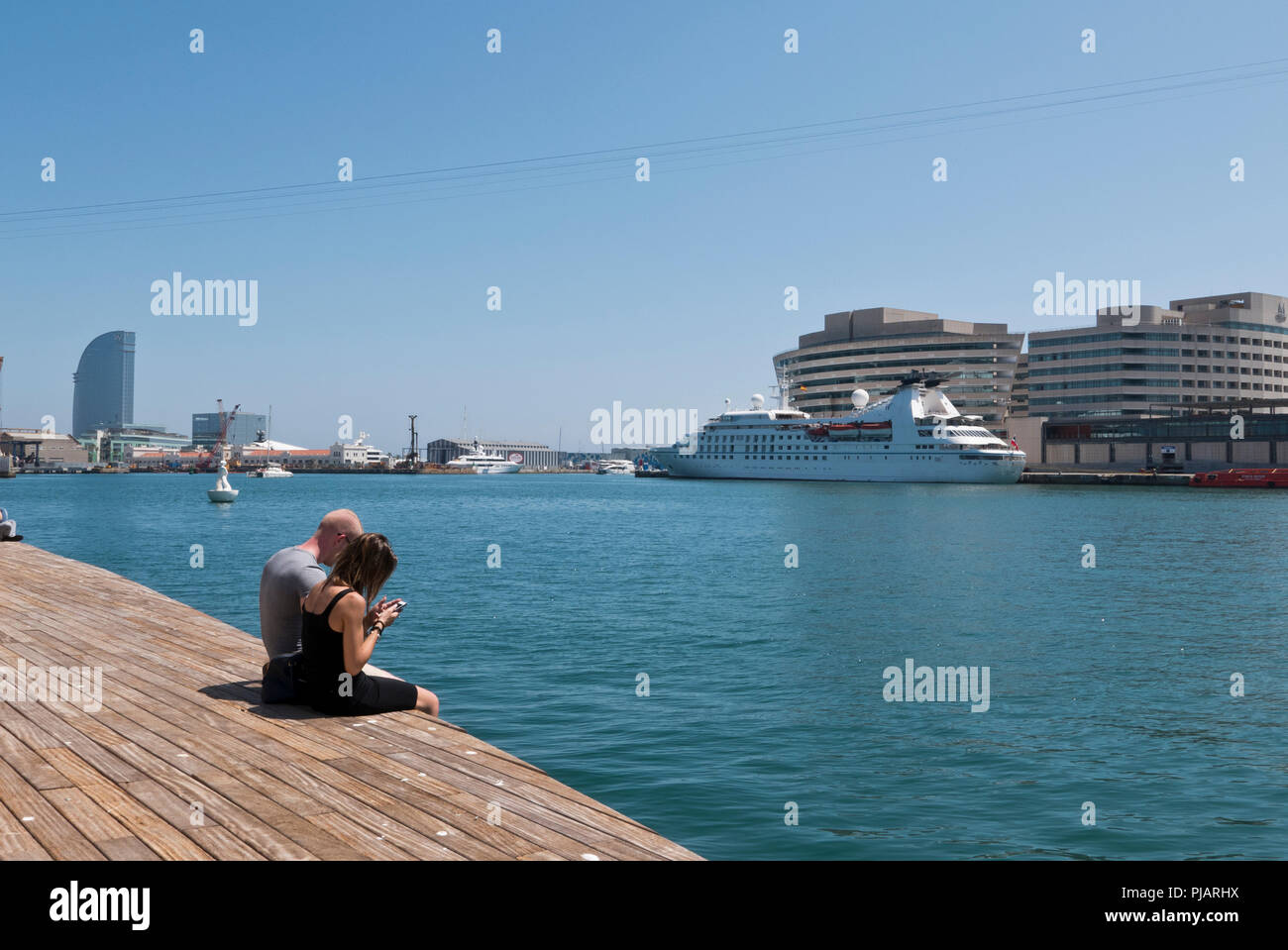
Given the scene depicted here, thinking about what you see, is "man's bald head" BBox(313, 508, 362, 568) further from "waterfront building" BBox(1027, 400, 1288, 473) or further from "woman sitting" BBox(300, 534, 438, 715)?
"waterfront building" BBox(1027, 400, 1288, 473)

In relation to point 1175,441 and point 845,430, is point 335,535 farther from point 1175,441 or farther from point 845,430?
point 1175,441

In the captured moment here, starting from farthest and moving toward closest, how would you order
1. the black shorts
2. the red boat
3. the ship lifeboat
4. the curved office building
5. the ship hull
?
the curved office building, the ship lifeboat, the ship hull, the red boat, the black shorts

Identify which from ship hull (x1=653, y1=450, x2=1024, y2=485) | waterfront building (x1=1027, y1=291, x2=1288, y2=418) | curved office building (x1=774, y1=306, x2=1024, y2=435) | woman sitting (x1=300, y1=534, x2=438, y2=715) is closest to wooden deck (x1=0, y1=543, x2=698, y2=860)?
woman sitting (x1=300, y1=534, x2=438, y2=715)

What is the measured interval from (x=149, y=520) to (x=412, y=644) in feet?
162

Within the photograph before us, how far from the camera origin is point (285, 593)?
746cm

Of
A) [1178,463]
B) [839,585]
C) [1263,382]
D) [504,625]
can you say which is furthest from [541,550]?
[1263,382]

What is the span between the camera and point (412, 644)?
17.7 metres

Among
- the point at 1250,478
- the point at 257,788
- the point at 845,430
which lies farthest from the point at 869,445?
the point at 257,788

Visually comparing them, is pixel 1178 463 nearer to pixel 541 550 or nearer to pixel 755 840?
pixel 541 550

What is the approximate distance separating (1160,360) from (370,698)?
574ft

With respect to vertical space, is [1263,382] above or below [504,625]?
above

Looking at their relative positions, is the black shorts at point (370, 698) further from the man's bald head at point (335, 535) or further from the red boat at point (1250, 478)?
the red boat at point (1250, 478)

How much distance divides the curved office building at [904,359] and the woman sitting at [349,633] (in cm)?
16167

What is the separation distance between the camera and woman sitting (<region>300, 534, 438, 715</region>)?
21.8 feet
